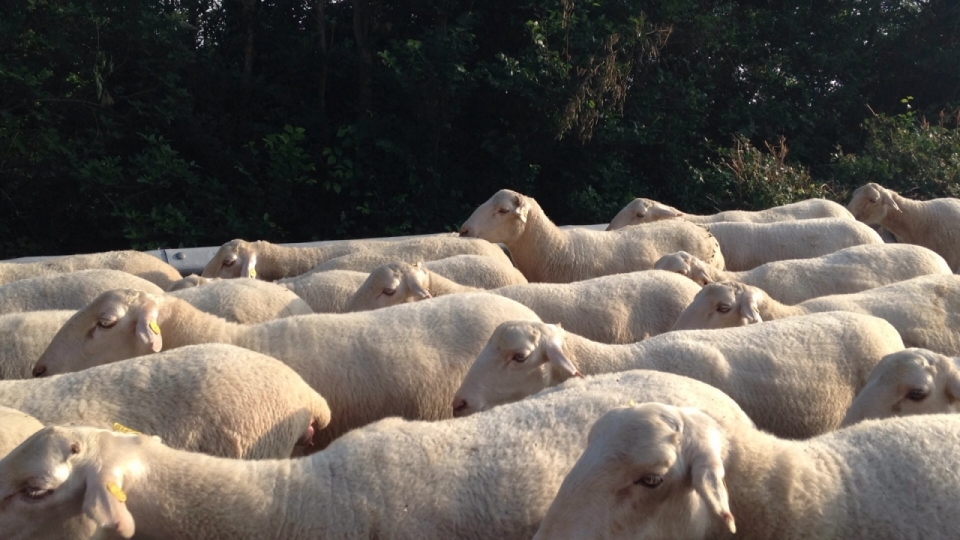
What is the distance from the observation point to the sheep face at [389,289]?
571 centimetres

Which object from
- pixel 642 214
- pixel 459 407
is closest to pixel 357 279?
pixel 459 407

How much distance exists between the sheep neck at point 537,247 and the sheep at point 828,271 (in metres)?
1.32

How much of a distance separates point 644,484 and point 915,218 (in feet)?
24.8

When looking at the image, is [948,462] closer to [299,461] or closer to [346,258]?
[299,461]

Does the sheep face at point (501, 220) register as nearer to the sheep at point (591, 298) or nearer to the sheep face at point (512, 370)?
the sheep at point (591, 298)

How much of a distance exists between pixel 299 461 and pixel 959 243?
7.69 meters

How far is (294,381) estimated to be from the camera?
393 centimetres

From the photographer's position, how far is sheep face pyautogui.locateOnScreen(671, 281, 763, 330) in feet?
16.8

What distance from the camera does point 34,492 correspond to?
279 cm

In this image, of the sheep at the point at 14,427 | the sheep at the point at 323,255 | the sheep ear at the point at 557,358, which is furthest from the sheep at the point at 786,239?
the sheep at the point at 14,427

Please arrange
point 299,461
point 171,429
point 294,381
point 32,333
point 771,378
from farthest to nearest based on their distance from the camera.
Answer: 1. point 32,333
2. point 771,378
3. point 294,381
4. point 171,429
5. point 299,461

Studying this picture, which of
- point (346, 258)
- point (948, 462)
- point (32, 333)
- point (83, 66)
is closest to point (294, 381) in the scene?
point (32, 333)

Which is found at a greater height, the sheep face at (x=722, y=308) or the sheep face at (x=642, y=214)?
the sheep face at (x=722, y=308)

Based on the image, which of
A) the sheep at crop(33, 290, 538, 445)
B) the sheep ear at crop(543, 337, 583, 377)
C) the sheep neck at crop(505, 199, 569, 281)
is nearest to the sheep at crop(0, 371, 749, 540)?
the sheep ear at crop(543, 337, 583, 377)
